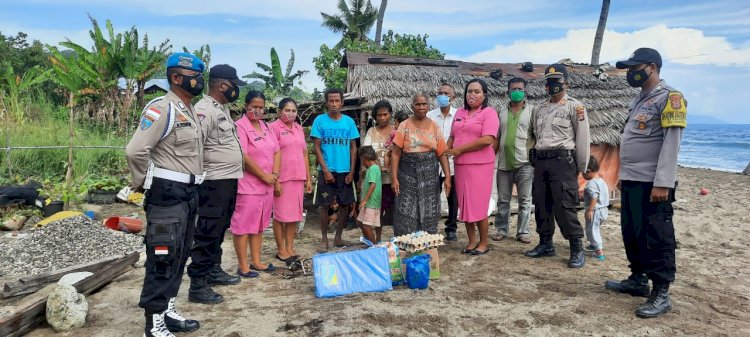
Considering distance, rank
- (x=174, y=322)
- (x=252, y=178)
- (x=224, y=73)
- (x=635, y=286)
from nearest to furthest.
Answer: (x=174, y=322) → (x=224, y=73) → (x=635, y=286) → (x=252, y=178)

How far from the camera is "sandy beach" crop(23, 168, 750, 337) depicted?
3.54m

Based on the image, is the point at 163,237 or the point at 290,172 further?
the point at 290,172

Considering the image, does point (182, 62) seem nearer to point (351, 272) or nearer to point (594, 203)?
point (351, 272)

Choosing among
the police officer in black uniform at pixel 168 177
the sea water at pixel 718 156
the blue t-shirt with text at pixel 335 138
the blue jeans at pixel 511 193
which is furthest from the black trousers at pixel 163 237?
the sea water at pixel 718 156

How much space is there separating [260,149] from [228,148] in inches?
23.3

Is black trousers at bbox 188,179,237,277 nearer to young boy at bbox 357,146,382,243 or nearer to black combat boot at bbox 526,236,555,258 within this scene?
young boy at bbox 357,146,382,243

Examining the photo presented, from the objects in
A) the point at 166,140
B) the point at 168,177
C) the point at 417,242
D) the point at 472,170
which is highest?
the point at 166,140

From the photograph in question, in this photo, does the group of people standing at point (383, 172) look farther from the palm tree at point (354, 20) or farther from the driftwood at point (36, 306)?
the palm tree at point (354, 20)

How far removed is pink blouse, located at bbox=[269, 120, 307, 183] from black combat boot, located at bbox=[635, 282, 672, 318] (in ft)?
10.8

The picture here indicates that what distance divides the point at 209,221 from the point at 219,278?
767 millimetres

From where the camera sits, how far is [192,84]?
3295 mm

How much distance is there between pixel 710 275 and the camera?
5051 millimetres

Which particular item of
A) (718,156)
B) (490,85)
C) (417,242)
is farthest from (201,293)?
(718,156)

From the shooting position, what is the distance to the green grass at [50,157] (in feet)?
32.8
